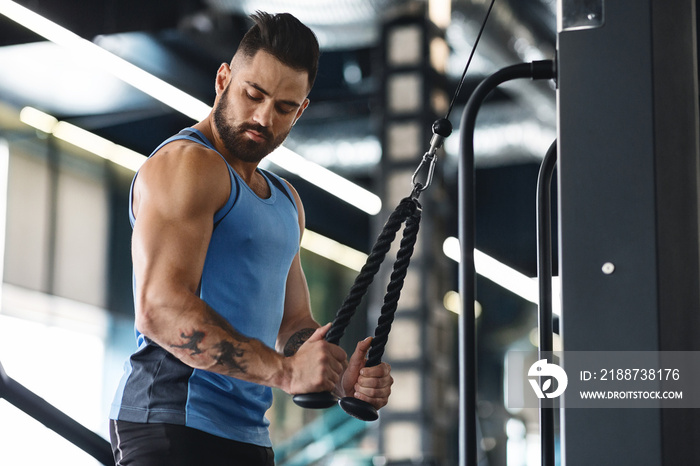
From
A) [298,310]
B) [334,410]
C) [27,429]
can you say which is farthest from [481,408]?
[298,310]

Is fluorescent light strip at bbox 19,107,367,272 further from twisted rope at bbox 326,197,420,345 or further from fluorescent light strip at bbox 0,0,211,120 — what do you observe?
twisted rope at bbox 326,197,420,345

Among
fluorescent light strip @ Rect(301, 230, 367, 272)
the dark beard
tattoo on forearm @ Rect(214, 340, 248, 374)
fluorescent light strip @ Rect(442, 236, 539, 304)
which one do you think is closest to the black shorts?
tattoo on forearm @ Rect(214, 340, 248, 374)

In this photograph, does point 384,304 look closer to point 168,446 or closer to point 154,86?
point 168,446

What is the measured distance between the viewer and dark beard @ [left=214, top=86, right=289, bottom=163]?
5.11 ft

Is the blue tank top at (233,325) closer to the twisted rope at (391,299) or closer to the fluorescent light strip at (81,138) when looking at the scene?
the twisted rope at (391,299)

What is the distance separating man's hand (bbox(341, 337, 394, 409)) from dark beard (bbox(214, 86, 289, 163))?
1.43ft

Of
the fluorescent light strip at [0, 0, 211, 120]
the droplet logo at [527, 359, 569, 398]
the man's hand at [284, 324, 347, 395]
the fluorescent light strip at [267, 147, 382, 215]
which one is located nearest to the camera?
the droplet logo at [527, 359, 569, 398]

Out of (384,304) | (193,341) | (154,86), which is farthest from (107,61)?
(384,304)

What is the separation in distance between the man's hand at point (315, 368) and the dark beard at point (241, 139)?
0.45 meters

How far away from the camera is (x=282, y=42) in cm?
158

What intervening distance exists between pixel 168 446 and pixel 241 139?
0.59 meters

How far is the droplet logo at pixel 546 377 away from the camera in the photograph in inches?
40.4

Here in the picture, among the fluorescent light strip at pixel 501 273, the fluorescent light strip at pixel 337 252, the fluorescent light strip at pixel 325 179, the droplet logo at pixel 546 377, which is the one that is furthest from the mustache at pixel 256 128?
the fluorescent light strip at pixel 337 252

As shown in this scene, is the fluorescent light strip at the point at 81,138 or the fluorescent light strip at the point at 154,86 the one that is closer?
the fluorescent light strip at the point at 154,86
